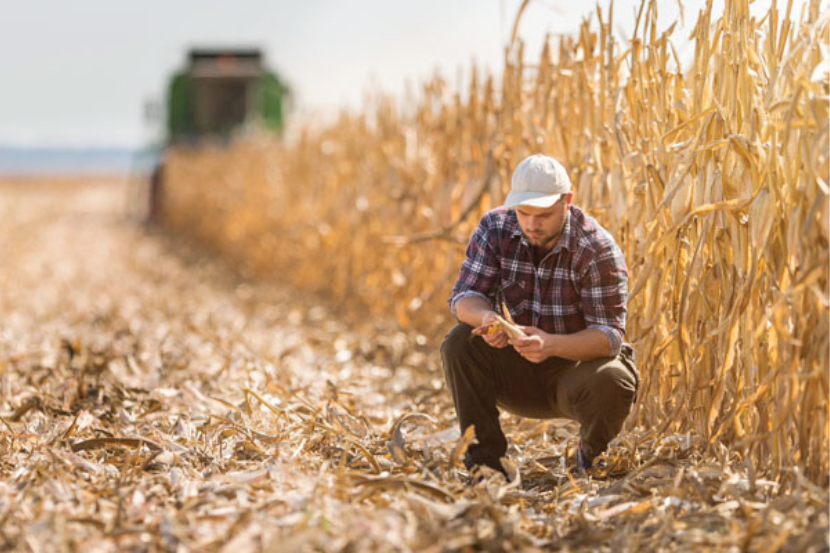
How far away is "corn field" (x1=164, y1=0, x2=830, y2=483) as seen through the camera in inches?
115

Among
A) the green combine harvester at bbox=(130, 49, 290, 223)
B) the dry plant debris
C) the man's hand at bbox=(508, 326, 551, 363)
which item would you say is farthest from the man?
the green combine harvester at bbox=(130, 49, 290, 223)

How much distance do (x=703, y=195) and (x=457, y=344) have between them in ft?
3.17

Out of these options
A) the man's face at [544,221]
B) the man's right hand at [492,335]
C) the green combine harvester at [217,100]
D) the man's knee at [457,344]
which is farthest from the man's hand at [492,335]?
the green combine harvester at [217,100]

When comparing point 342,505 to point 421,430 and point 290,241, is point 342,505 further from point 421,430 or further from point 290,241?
point 290,241

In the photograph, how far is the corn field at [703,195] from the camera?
291 centimetres

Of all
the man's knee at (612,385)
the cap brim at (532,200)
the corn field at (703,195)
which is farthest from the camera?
the man's knee at (612,385)

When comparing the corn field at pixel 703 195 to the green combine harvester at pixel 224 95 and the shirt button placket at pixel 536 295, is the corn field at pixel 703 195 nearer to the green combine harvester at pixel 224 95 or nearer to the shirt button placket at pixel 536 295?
the shirt button placket at pixel 536 295

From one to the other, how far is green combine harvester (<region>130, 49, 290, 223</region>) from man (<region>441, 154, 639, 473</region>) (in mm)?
13475

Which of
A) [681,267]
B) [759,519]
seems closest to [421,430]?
[681,267]

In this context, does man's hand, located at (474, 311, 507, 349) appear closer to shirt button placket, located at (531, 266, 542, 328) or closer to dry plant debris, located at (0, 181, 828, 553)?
shirt button placket, located at (531, 266, 542, 328)

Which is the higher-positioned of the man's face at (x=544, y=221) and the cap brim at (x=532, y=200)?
the cap brim at (x=532, y=200)

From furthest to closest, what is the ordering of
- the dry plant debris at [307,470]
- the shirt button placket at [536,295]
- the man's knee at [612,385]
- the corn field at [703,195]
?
the shirt button placket at [536,295] → the man's knee at [612,385] → the corn field at [703,195] → the dry plant debris at [307,470]

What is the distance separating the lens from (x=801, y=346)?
2896 millimetres

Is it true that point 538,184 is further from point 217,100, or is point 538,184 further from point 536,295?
point 217,100
